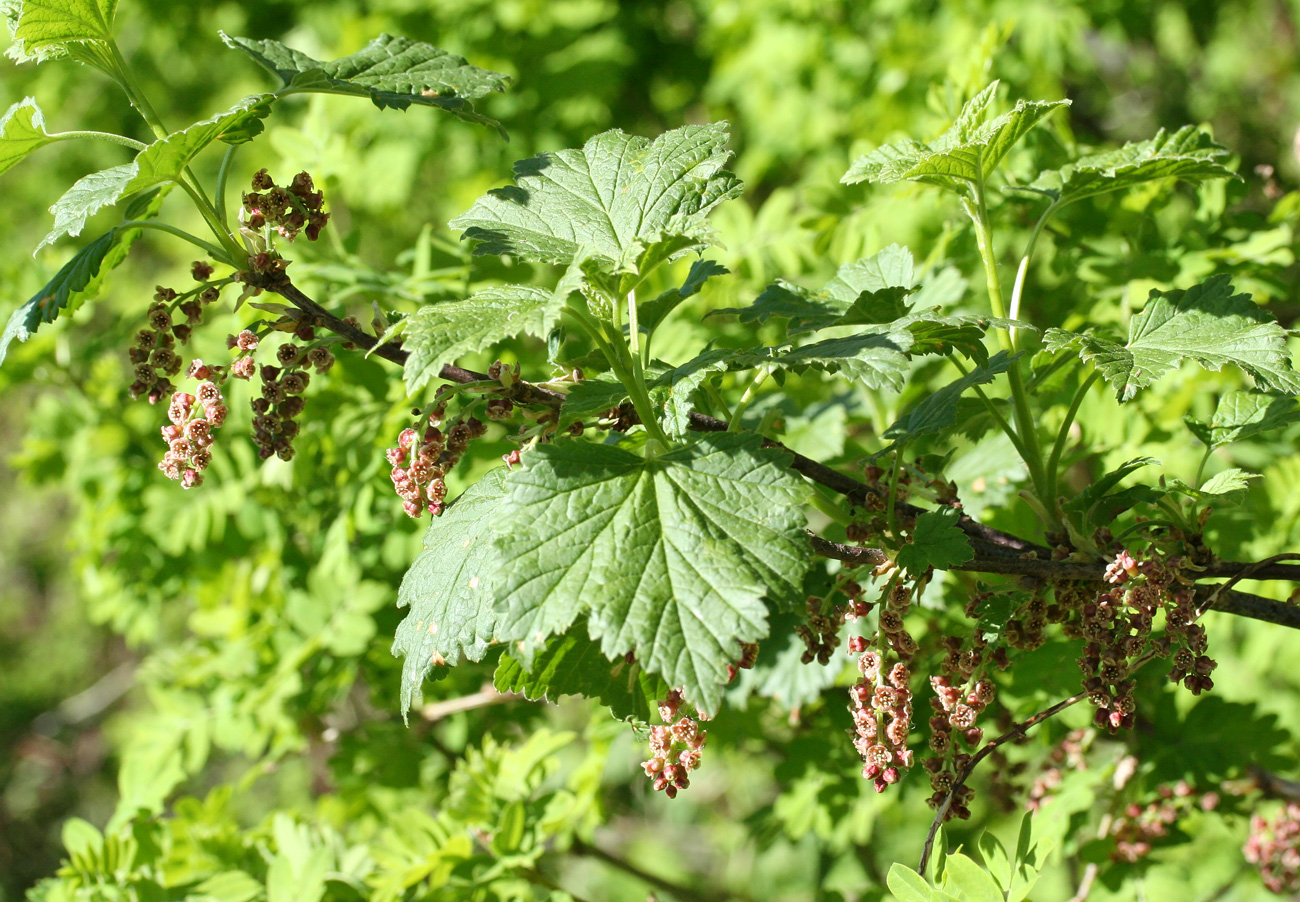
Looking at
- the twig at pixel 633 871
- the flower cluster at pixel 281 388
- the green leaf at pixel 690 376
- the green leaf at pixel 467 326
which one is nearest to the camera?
the green leaf at pixel 467 326

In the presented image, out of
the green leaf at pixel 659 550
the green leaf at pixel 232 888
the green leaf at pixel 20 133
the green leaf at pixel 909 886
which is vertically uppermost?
the green leaf at pixel 20 133

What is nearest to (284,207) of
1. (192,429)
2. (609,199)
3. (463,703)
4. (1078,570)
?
(192,429)

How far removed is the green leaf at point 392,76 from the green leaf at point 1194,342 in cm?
75

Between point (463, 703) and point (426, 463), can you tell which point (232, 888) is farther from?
point (426, 463)

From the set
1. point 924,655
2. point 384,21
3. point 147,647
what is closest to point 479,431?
point 924,655

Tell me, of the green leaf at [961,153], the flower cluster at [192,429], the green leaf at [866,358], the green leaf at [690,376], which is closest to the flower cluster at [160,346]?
the flower cluster at [192,429]

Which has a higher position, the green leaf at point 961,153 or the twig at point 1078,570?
the green leaf at point 961,153

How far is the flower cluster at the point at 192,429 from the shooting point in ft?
3.67

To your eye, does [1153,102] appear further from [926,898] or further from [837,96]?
[926,898]

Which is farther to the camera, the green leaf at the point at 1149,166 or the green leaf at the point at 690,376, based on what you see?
the green leaf at the point at 1149,166

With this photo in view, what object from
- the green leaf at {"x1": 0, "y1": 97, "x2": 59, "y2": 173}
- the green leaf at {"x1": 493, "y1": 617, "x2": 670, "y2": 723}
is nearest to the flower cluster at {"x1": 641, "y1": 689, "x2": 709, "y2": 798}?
the green leaf at {"x1": 493, "y1": 617, "x2": 670, "y2": 723}

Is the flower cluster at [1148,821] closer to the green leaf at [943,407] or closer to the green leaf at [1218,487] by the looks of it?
the green leaf at [1218,487]

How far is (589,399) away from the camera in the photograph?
3.51ft

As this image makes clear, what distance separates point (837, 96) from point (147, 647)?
6.46 metres
